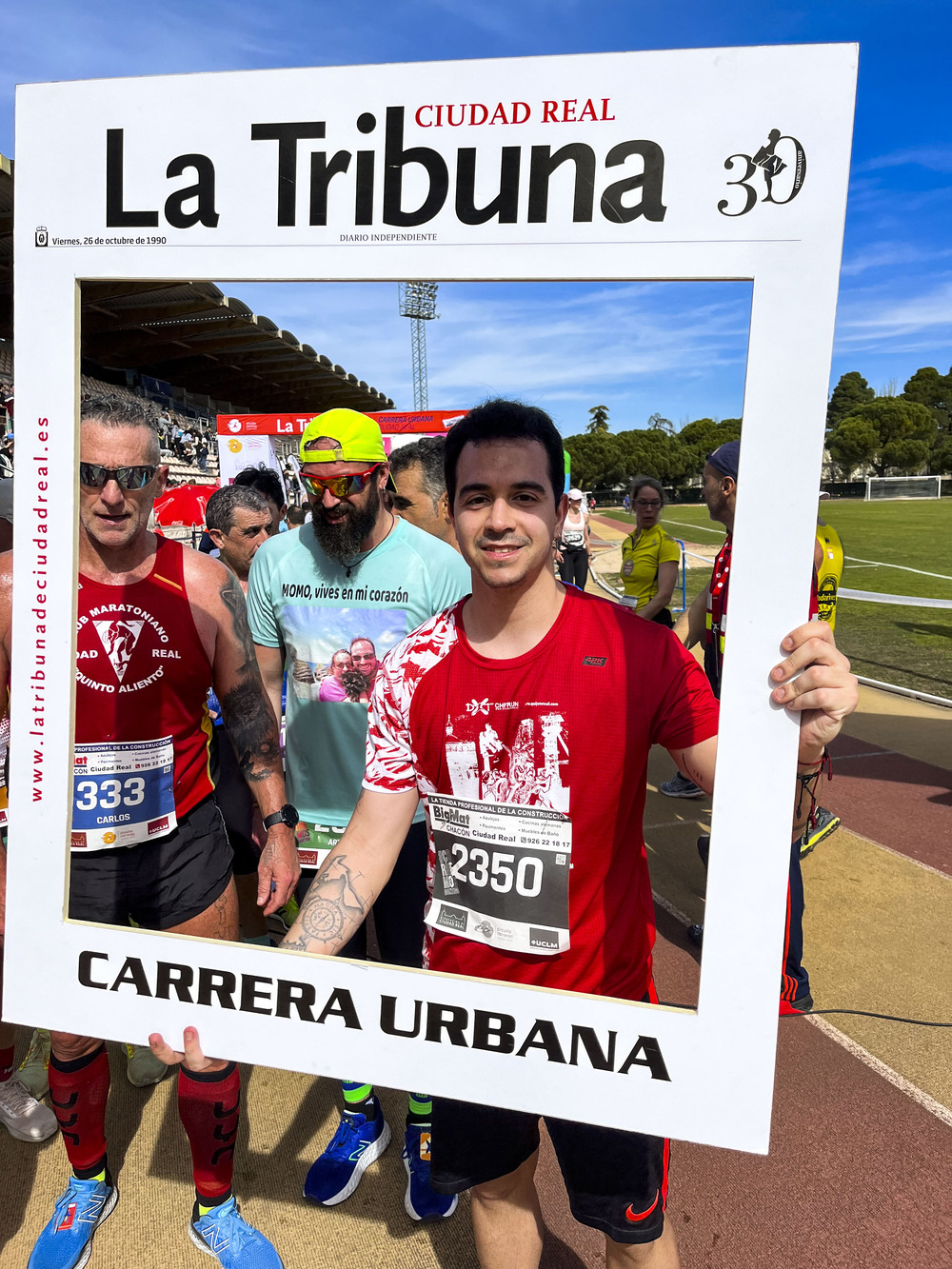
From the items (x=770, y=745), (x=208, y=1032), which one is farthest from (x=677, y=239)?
(x=208, y=1032)

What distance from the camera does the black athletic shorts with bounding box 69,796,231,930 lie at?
6.54 feet

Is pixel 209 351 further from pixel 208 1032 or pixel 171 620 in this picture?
pixel 208 1032

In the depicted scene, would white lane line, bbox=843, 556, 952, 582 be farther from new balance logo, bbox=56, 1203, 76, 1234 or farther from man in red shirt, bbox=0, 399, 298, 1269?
new balance logo, bbox=56, 1203, 76, 1234

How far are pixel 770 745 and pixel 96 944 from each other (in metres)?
1.17

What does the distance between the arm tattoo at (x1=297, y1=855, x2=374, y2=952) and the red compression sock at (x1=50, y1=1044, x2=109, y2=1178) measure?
3.72ft

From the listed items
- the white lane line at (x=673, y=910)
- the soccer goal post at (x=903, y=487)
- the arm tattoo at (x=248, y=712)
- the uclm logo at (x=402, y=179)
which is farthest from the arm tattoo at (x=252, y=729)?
the soccer goal post at (x=903, y=487)

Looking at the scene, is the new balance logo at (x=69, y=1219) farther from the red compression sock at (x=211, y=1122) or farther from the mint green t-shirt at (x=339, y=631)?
the mint green t-shirt at (x=339, y=631)

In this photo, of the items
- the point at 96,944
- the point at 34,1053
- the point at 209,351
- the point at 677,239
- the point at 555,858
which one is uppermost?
the point at 209,351

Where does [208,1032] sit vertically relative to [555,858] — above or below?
below

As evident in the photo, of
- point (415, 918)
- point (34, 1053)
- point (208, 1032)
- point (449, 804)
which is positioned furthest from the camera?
point (34, 1053)

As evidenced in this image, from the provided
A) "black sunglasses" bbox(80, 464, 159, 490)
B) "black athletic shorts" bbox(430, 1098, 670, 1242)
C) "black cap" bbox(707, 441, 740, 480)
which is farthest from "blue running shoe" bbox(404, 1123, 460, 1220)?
"black cap" bbox(707, 441, 740, 480)

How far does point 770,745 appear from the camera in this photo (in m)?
1.09

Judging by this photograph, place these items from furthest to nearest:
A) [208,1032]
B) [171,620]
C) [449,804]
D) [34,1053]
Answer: [34,1053], [171,620], [449,804], [208,1032]

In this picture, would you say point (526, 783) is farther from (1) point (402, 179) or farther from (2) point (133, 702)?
(2) point (133, 702)
